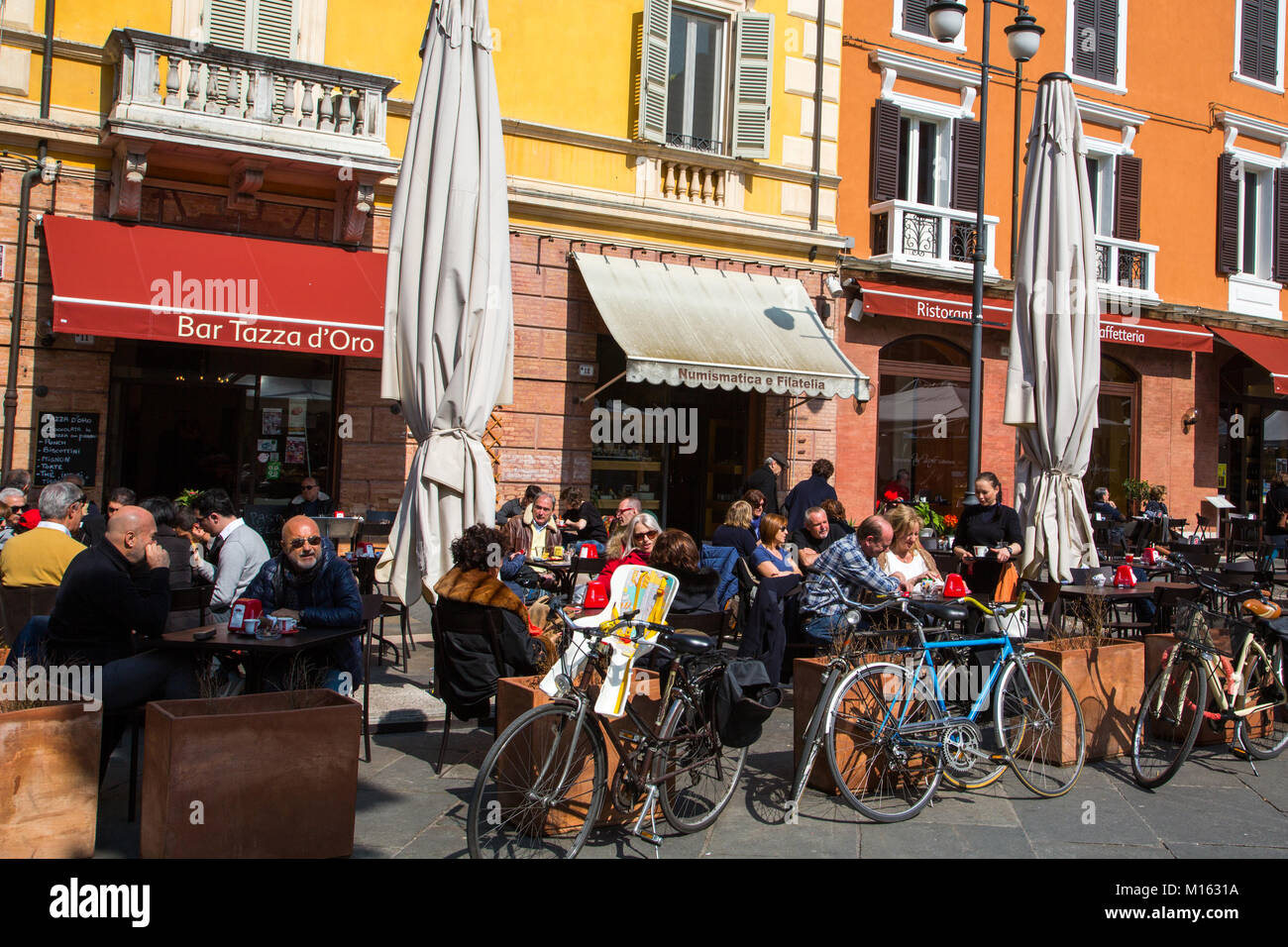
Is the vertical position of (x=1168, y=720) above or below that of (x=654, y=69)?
below

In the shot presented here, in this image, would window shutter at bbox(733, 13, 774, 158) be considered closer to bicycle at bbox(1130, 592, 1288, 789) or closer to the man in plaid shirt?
the man in plaid shirt

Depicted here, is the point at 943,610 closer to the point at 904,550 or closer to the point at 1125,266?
the point at 904,550

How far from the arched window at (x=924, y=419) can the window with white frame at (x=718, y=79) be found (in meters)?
3.79

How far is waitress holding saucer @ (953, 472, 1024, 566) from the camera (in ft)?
27.4

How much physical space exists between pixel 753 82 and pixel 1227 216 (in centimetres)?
957

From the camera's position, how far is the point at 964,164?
16797 mm

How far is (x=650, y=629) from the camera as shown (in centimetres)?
460

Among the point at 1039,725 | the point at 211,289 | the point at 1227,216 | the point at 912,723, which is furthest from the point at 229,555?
the point at 1227,216

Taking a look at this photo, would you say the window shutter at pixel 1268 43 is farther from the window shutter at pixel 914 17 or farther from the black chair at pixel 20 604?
the black chair at pixel 20 604

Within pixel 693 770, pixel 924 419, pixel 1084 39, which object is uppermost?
pixel 1084 39

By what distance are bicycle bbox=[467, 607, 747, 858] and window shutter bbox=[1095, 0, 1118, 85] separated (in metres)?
16.6
